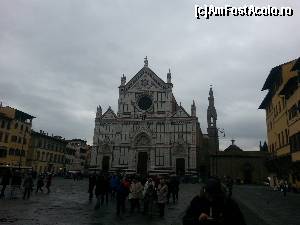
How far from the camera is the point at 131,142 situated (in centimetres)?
5431

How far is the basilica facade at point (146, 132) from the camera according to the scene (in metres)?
52.4

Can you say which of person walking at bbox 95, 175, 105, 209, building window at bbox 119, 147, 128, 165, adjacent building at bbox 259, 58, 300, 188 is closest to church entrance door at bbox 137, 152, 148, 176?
building window at bbox 119, 147, 128, 165

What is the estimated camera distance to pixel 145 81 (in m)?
57.1

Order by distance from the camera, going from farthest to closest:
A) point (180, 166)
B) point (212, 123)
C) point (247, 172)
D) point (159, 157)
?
point (212, 123) < point (247, 172) < point (159, 157) < point (180, 166)

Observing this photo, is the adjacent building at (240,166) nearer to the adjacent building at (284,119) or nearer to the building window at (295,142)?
the adjacent building at (284,119)

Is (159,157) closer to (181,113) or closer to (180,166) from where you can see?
(180,166)

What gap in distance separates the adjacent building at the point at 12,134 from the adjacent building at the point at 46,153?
2.95m

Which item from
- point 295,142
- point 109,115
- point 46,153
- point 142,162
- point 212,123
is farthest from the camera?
point 212,123

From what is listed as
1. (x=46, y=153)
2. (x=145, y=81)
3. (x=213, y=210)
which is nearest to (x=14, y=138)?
(x=46, y=153)

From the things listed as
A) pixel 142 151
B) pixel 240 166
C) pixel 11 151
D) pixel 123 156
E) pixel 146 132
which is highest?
pixel 146 132

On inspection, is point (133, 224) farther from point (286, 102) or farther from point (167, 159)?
point (167, 159)

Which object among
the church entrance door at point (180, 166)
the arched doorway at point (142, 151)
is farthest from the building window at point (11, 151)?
the church entrance door at point (180, 166)

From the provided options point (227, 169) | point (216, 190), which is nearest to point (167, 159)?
point (227, 169)

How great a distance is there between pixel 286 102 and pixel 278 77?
513 cm
